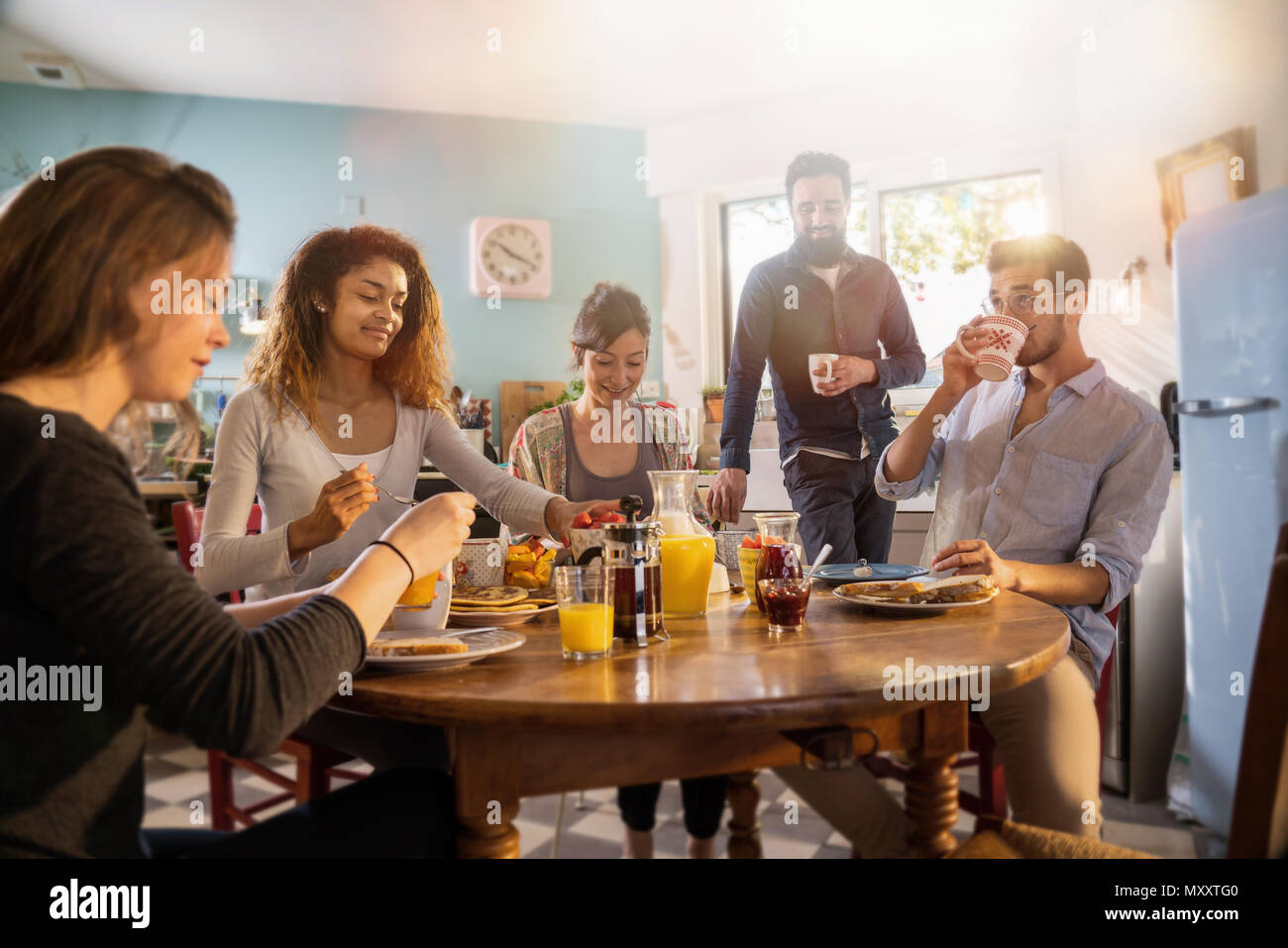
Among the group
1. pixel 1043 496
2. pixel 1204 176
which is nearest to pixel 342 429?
pixel 1043 496

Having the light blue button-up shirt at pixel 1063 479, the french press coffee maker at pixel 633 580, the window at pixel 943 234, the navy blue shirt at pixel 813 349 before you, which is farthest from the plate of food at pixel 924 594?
the window at pixel 943 234

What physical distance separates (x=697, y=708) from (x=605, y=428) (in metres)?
1.59

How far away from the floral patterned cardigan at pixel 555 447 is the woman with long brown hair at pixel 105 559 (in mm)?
1493

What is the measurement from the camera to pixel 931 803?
3.57ft

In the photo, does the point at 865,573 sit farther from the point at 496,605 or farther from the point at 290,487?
the point at 290,487

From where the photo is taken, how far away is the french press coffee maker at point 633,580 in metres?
1.06

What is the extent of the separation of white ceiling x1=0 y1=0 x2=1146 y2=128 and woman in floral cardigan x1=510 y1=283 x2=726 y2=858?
1.62 meters

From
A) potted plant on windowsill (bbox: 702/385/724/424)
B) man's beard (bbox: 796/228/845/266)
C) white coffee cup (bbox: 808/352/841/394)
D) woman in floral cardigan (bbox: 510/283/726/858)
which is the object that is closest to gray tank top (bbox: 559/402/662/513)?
woman in floral cardigan (bbox: 510/283/726/858)

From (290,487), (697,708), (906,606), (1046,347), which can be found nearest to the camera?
(697,708)

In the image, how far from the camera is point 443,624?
1.11 meters

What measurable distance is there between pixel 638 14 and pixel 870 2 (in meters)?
0.85

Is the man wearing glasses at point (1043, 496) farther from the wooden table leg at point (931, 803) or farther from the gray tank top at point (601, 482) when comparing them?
the gray tank top at point (601, 482)

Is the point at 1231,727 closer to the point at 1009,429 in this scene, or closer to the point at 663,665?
the point at 1009,429
